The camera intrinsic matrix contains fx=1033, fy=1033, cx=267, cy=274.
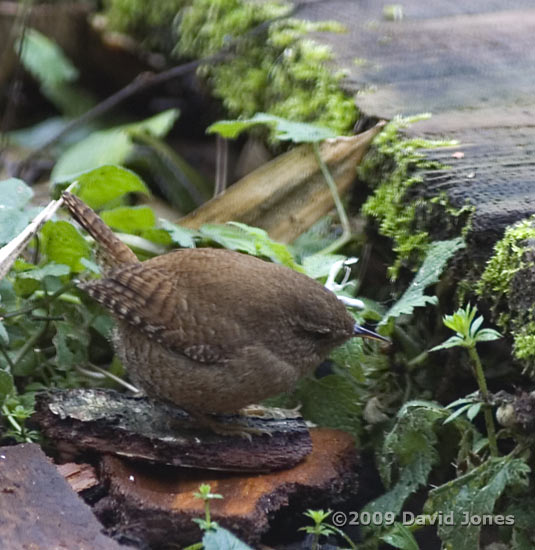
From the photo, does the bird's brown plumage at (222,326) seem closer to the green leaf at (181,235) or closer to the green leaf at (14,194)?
the green leaf at (181,235)

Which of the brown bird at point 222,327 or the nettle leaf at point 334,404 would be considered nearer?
the brown bird at point 222,327

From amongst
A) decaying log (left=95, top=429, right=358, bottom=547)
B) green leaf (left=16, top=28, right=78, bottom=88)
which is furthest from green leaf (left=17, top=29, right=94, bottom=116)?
decaying log (left=95, top=429, right=358, bottom=547)

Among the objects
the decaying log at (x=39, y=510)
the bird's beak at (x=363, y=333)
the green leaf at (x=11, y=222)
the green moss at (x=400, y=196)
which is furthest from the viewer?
the green moss at (x=400, y=196)

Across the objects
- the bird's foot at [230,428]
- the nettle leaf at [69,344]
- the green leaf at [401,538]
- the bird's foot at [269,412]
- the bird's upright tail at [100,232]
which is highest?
the bird's upright tail at [100,232]

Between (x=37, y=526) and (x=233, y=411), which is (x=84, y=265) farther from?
(x=37, y=526)

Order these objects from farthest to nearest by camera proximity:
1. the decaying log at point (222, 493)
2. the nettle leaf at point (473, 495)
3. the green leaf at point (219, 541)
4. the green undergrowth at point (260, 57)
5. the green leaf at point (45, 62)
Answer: the green leaf at point (45, 62) → the green undergrowth at point (260, 57) → the decaying log at point (222, 493) → the nettle leaf at point (473, 495) → the green leaf at point (219, 541)

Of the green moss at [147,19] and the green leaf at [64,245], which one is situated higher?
the green moss at [147,19]

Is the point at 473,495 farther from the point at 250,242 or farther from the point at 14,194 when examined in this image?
the point at 14,194

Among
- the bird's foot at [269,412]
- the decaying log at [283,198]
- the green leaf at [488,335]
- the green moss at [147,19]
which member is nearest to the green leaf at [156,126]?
the green moss at [147,19]
